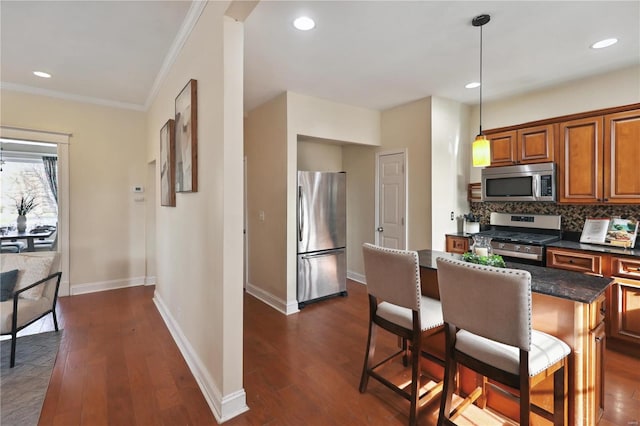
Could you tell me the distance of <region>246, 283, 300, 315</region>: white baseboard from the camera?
11.9ft

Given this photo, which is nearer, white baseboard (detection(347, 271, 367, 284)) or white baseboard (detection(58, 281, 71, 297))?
white baseboard (detection(58, 281, 71, 297))

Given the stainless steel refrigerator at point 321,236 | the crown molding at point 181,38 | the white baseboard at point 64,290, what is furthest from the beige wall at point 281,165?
the white baseboard at point 64,290

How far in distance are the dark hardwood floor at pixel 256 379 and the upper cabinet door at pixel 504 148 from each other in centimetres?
219

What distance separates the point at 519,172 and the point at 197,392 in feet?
12.9

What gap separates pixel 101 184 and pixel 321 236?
132 inches

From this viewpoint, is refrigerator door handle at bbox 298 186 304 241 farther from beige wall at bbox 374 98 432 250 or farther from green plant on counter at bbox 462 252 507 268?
green plant on counter at bbox 462 252 507 268

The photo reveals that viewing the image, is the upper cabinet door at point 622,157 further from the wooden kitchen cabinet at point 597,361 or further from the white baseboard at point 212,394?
the white baseboard at point 212,394

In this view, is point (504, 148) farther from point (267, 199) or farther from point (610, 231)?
point (267, 199)

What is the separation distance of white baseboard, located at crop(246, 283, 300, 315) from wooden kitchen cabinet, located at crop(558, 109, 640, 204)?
130 inches

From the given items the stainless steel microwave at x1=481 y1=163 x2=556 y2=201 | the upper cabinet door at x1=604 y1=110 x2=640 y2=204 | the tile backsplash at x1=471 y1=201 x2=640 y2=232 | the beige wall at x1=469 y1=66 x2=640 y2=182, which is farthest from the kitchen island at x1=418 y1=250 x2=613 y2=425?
the beige wall at x1=469 y1=66 x2=640 y2=182

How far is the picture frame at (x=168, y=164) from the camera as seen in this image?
289cm

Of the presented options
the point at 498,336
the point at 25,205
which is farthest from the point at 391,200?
the point at 25,205

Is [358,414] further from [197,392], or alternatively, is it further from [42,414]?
[42,414]

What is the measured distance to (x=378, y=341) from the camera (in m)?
2.83
